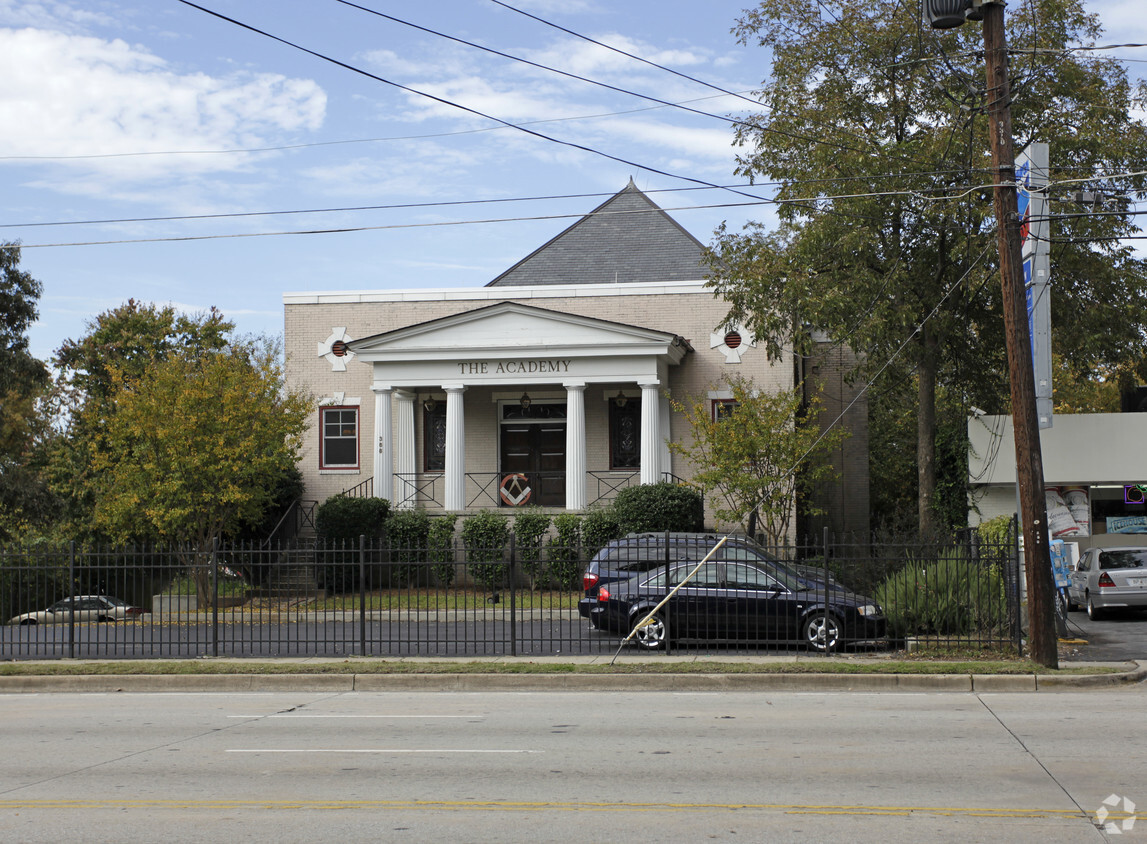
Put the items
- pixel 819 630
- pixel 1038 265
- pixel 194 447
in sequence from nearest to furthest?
pixel 819 630
pixel 1038 265
pixel 194 447

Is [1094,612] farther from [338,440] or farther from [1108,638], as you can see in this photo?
[338,440]

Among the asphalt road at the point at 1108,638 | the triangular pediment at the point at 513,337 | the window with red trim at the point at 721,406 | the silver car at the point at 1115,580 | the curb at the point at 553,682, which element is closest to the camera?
the curb at the point at 553,682

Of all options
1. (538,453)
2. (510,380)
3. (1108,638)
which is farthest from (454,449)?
(1108,638)

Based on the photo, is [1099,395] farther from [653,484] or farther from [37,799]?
[37,799]

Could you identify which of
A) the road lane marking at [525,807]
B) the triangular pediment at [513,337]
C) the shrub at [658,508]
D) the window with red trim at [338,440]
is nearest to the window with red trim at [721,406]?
the triangular pediment at [513,337]

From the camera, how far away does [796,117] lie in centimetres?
2367

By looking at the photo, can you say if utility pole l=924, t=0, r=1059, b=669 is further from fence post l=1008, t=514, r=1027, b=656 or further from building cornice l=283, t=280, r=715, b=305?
building cornice l=283, t=280, r=715, b=305

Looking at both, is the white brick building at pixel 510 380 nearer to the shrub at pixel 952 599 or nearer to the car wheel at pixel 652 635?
the car wheel at pixel 652 635

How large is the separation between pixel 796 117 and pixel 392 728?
17155mm

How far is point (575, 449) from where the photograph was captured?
1093 inches

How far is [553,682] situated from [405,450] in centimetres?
1627

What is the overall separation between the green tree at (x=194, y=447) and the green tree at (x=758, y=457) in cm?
972

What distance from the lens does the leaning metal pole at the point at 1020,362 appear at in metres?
14.6

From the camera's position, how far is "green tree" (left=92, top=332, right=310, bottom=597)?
24.3 m
